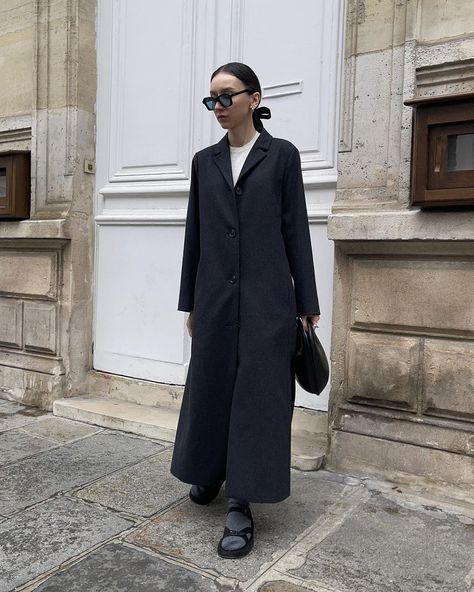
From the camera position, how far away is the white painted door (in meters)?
3.56

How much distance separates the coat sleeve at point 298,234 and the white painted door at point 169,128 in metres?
1.05

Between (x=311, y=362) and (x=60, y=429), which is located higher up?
(x=311, y=362)

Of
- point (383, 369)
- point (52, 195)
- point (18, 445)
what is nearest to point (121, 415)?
point (18, 445)

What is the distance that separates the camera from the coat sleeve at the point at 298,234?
248 cm

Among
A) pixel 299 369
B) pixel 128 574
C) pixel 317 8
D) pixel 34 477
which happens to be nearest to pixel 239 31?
pixel 317 8

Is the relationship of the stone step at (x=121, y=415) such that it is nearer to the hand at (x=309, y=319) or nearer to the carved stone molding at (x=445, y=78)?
the hand at (x=309, y=319)

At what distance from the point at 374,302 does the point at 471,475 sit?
3.05 feet

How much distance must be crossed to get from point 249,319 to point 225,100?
86cm

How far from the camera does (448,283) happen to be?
290 centimetres

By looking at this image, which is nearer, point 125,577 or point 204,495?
point 125,577

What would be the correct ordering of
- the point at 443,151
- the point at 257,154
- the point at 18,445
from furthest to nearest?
1. the point at 18,445
2. the point at 443,151
3. the point at 257,154

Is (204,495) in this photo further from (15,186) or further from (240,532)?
(15,186)

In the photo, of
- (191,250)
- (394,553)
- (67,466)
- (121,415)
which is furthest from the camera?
(121,415)

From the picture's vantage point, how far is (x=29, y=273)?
454cm
